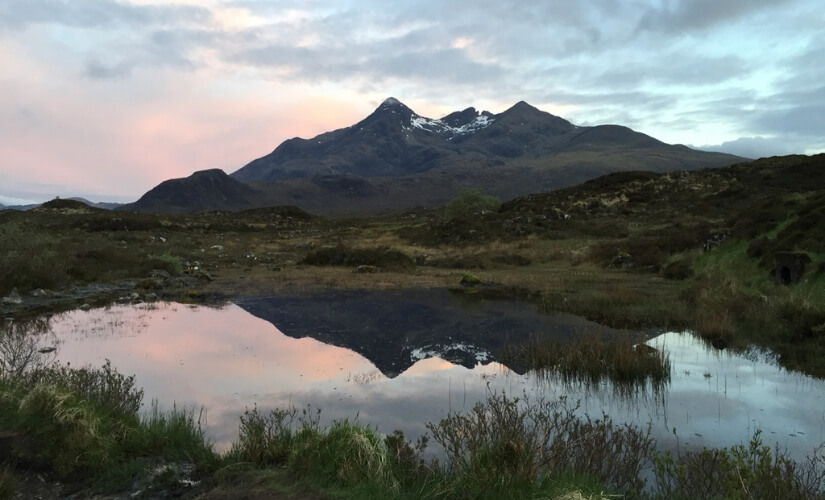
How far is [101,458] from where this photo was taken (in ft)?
23.0

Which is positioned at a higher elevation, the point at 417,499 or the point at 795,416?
the point at 417,499

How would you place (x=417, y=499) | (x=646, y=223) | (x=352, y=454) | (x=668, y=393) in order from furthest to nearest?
(x=646, y=223) → (x=668, y=393) → (x=352, y=454) → (x=417, y=499)

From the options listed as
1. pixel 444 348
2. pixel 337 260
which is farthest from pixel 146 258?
pixel 444 348

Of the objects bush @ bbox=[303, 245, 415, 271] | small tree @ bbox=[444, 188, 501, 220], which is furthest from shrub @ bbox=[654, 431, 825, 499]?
small tree @ bbox=[444, 188, 501, 220]

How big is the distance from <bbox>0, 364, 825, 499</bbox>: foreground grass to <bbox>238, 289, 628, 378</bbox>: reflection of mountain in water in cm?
641

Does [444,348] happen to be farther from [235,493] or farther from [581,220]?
[581,220]

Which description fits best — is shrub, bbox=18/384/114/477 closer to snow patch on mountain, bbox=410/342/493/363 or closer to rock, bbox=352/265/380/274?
snow patch on mountain, bbox=410/342/493/363

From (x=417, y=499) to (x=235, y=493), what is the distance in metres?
2.22

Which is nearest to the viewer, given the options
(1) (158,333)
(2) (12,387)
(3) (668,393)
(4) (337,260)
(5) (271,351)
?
(2) (12,387)

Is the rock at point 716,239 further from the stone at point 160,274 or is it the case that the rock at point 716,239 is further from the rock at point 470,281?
the stone at point 160,274

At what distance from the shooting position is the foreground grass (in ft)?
19.0

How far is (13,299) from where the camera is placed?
21.0m

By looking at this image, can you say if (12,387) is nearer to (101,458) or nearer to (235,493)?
(101,458)

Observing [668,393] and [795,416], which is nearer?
[795,416]
